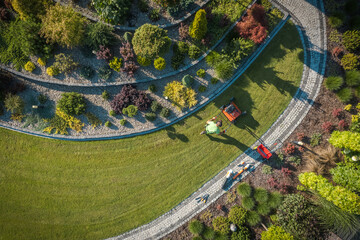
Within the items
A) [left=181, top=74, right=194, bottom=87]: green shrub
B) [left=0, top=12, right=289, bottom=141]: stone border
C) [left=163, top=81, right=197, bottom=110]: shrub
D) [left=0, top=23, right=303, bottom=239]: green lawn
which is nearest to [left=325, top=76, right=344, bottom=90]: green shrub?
[left=0, top=23, right=303, bottom=239]: green lawn

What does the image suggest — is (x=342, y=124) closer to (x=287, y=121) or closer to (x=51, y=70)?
(x=287, y=121)

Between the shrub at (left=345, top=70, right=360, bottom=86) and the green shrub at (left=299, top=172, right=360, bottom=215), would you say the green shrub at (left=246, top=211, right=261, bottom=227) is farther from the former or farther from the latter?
the shrub at (left=345, top=70, right=360, bottom=86)

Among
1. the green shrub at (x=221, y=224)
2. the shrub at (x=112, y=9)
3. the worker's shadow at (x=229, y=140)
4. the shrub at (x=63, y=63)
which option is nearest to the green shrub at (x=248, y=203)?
the green shrub at (x=221, y=224)

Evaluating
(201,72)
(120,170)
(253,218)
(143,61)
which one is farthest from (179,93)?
(253,218)

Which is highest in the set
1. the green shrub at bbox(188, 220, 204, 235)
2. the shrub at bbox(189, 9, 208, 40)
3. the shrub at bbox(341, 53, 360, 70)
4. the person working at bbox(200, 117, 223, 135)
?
the shrub at bbox(189, 9, 208, 40)

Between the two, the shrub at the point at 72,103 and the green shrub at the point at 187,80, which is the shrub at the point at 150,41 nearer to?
the green shrub at the point at 187,80

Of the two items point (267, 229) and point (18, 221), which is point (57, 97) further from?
point (267, 229)
